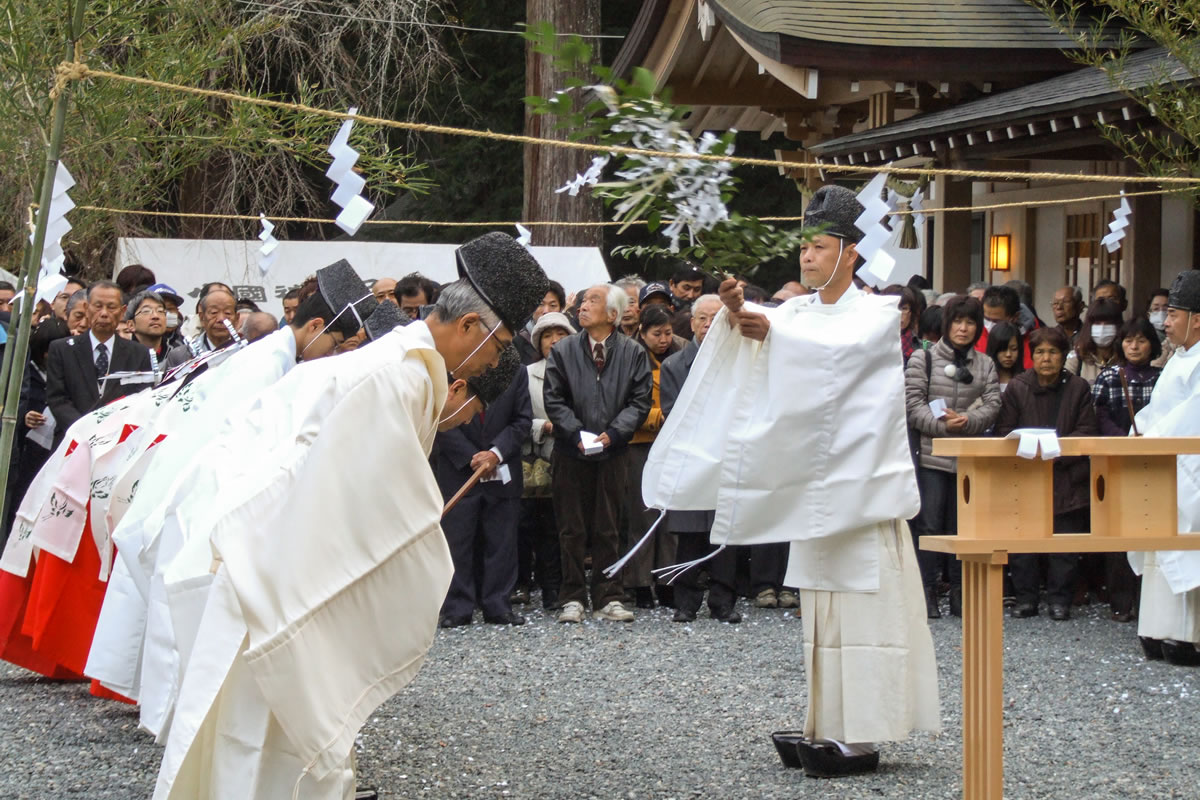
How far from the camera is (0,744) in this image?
547 cm

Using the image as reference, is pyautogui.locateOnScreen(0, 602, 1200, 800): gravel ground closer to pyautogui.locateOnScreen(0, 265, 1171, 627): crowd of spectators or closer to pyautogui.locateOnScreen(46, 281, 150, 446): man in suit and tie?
pyautogui.locateOnScreen(0, 265, 1171, 627): crowd of spectators

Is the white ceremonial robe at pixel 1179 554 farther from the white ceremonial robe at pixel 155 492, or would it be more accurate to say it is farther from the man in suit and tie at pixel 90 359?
the man in suit and tie at pixel 90 359

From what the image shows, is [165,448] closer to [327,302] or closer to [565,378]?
[327,302]

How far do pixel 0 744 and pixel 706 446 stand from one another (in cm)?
297

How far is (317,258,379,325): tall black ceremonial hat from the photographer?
5305 millimetres

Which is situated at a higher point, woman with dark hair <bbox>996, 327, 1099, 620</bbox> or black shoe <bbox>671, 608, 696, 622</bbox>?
woman with dark hair <bbox>996, 327, 1099, 620</bbox>

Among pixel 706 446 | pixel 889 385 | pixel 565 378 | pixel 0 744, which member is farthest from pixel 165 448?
pixel 565 378

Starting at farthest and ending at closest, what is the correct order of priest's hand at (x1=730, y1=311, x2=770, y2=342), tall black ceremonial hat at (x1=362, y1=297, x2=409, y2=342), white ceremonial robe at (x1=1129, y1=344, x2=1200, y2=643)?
1. white ceremonial robe at (x1=1129, y1=344, x2=1200, y2=643)
2. tall black ceremonial hat at (x1=362, y1=297, x2=409, y2=342)
3. priest's hand at (x1=730, y1=311, x2=770, y2=342)

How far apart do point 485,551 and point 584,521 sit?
2.00 feet

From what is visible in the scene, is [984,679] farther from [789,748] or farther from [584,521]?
[584,521]

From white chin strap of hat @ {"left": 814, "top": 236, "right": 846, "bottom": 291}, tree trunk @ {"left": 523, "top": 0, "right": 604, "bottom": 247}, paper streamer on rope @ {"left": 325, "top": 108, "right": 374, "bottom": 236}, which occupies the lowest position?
white chin strap of hat @ {"left": 814, "top": 236, "right": 846, "bottom": 291}

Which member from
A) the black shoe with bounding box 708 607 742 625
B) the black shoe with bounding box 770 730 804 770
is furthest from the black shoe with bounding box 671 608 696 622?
the black shoe with bounding box 770 730 804 770

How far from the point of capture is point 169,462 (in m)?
5.18

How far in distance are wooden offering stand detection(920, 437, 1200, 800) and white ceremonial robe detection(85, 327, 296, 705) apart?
2.29 metres
